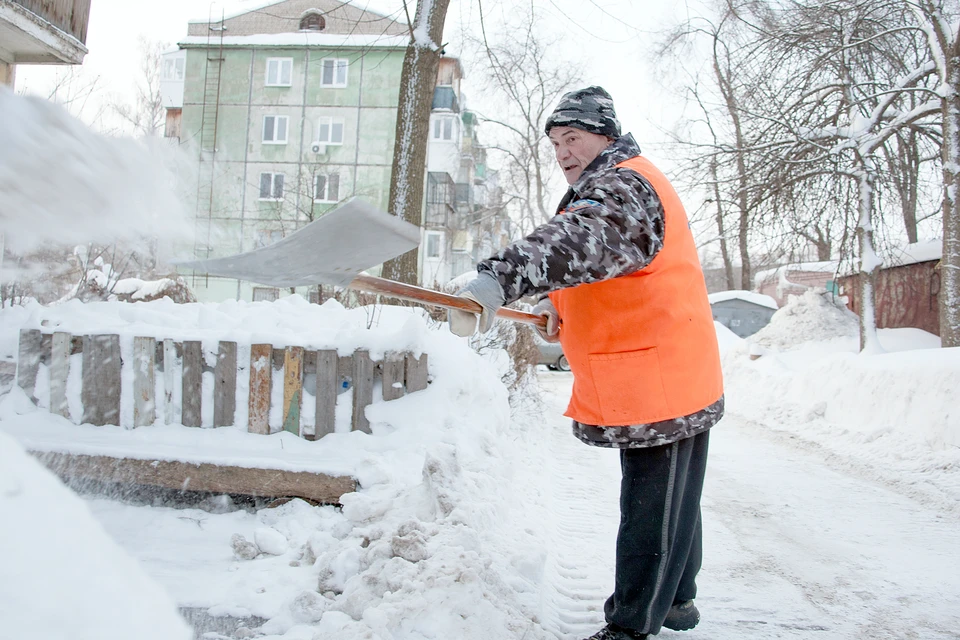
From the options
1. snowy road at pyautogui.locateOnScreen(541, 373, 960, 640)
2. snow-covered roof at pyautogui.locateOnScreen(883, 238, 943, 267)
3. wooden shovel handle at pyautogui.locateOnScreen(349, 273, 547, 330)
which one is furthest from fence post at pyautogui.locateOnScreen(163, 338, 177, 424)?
snow-covered roof at pyautogui.locateOnScreen(883, 238, 943, 267)

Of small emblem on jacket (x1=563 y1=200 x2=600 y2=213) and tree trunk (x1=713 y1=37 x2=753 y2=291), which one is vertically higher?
tree trunk (x1=713 y1=37 x2=753 y2=291)

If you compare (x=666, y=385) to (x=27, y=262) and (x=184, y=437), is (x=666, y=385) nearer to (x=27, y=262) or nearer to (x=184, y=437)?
(x=184, y=437)

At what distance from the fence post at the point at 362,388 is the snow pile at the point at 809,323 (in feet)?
34.5

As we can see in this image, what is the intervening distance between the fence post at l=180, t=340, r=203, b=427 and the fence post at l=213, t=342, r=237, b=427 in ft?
0.31

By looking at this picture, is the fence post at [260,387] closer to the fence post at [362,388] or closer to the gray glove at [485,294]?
the fence post at [362,388]

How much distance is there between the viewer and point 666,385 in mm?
1959

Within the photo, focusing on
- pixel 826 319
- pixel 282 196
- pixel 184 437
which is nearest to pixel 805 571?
pixel 184 437

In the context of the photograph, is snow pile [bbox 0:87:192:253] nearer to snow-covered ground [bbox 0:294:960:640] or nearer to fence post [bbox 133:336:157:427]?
fence post [bbox 133:336:157:427]

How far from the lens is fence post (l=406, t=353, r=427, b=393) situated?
3.60 meters

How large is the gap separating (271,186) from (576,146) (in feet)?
77.6

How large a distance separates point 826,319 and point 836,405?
639cm

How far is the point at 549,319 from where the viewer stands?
8.93 ft

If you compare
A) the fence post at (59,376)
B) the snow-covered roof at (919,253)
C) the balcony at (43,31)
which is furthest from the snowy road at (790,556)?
the snow-covered roof at (919,253)

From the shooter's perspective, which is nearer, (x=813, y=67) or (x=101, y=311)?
(x=101, y=311)
